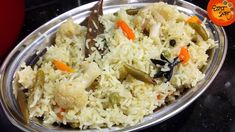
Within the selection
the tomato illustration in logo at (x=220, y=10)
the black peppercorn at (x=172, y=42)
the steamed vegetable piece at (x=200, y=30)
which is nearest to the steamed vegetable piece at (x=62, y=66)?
the black peppercorn at (x=172, y=42)

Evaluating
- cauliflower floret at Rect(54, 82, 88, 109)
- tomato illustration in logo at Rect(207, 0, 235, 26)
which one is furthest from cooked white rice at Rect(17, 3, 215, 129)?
tomato illustration in logo at Rect(207, 0, 235, 26)

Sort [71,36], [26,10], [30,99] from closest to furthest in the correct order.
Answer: [30,99], [71,36], [26,10]

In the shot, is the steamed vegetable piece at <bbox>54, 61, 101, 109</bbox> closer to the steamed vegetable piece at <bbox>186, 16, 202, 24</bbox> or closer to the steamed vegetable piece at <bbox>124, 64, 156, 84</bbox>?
the steamed vegetable piece at <bbox>124, 64, 156, 84</bbox>

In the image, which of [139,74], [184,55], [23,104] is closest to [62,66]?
[23,104]

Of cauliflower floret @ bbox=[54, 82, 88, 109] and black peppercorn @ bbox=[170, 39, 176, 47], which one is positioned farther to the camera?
black peppercorn @ bbox=[170, 39, 176, 47]

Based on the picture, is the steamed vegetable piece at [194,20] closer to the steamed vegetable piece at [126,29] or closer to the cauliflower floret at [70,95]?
the steamed vegetable piece at [126,29]

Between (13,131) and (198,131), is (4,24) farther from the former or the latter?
(198,131)

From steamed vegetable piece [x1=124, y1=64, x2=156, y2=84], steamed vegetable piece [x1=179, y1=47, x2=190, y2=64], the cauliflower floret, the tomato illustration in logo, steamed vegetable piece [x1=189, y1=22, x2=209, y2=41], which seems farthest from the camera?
the tomato illustration in logo

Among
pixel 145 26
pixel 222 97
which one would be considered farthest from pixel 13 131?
pixel 222 97
